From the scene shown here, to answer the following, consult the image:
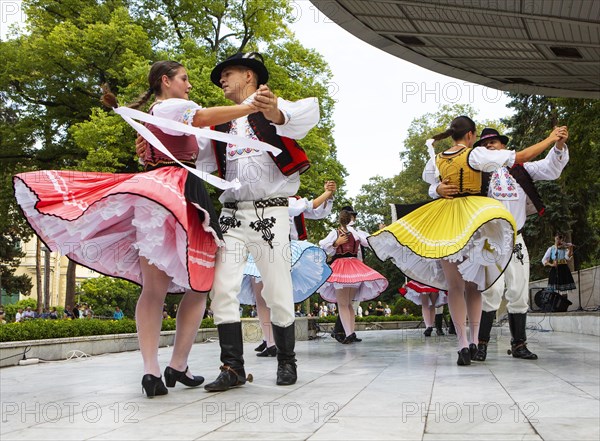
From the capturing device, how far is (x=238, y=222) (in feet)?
17.7

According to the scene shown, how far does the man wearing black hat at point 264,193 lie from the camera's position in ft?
17.1

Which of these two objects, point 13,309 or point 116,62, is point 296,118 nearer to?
point 116,62

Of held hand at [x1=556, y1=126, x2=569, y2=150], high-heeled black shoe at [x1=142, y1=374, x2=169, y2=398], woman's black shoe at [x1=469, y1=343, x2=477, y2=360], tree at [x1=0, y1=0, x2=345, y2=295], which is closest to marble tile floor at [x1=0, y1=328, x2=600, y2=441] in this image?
high-heeled black shoe at [x1=142, y1=374, x2=169, y2=398]

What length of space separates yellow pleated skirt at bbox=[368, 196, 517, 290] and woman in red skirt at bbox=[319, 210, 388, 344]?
4187 mm

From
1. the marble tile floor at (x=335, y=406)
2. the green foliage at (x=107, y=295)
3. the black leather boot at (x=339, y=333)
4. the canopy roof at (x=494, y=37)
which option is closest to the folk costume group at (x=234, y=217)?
the marble tile floor at (x=335, y=406)

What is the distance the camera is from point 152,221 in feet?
14.5

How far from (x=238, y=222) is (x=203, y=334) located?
10672mm

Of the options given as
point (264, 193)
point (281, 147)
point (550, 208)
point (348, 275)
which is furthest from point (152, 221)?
point (550, 208)

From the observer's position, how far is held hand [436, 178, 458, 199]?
677cm

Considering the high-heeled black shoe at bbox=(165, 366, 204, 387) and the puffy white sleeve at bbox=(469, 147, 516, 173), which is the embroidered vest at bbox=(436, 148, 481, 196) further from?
the high-heeled black shoe at bbox=(165, 366, 204, 387)

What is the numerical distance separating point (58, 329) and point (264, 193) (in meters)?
6.90

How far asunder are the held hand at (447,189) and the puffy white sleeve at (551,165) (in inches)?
41.2

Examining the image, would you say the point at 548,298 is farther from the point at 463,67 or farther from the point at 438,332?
the point at 463,67

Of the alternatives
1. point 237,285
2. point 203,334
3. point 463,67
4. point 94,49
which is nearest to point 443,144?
point 94,49
